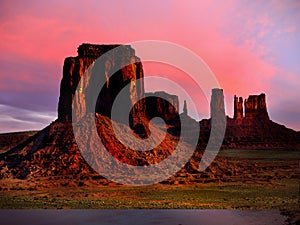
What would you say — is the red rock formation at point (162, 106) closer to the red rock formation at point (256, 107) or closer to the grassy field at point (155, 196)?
the red rock formation at point (256, 107)

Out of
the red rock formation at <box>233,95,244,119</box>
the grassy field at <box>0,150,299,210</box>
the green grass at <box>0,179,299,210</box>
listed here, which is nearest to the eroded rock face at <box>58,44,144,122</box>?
the grassy field at <box>0,150,299,210</box>

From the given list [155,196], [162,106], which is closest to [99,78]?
[155,196]

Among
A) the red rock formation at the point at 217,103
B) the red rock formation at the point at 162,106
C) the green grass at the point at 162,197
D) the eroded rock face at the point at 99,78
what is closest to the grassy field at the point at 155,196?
the green grass at the point at 162,197

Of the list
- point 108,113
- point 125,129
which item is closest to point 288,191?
point 125,129

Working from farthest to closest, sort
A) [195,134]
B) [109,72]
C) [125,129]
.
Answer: [195,134] → [109,72] → [125,129]

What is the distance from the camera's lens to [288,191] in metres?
65.6

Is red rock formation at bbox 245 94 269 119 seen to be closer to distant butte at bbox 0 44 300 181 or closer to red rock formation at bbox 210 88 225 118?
red rock formation at bbox 210 88 225 118

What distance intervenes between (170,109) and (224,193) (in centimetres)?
11164

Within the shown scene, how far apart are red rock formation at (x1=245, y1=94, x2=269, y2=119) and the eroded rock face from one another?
299 ft

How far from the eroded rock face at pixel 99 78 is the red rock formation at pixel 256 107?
299ft

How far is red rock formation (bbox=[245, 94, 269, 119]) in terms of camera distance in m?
196

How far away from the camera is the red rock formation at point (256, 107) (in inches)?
7702

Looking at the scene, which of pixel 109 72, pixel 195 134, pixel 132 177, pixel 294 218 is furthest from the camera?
pixel 195 134

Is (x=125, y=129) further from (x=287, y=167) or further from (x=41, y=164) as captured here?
(x=287, y=167)
